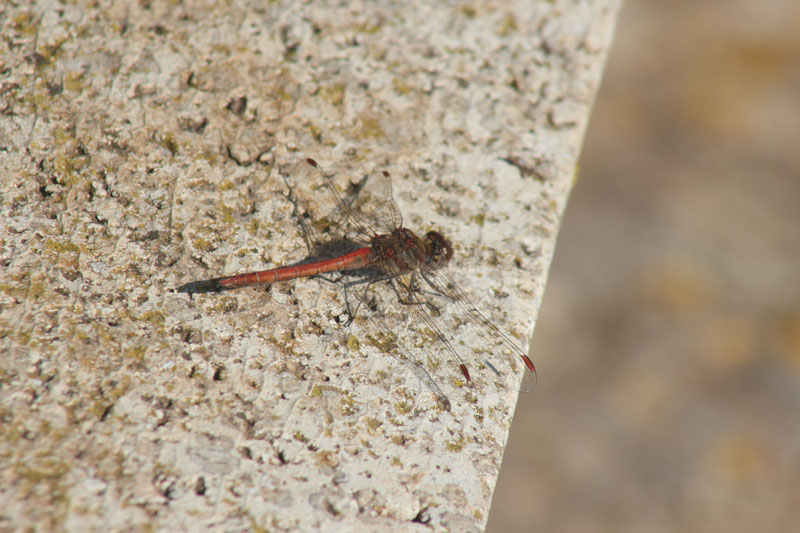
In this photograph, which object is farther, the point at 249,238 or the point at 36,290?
the point at 249,238

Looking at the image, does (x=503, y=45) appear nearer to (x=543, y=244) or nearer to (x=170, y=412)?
(x=543, y=244)

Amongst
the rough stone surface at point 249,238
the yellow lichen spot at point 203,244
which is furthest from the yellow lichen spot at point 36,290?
the yellow lichen spot at point 203,244

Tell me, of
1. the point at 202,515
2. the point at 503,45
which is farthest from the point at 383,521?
the point at 503,45

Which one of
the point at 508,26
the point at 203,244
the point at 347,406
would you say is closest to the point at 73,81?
the point at 203,244

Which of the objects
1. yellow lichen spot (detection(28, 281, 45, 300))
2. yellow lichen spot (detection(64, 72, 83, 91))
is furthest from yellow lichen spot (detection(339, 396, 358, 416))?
yellow lichen spot (detection(64, 72, 83, 91))

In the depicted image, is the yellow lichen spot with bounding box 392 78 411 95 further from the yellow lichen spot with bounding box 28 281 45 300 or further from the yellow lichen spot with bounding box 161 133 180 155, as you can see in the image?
the yellow lichen spot with bounding box 28 281 45 300

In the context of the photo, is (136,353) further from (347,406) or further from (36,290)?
(347,406)

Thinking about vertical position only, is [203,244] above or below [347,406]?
above
